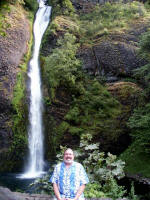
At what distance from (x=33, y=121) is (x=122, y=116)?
543 cm

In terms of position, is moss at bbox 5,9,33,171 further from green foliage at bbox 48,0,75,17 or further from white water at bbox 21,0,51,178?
green foliage at bbox 48,0,75,17

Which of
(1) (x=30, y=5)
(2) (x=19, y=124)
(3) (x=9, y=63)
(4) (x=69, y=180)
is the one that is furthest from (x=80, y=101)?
(1) (x=30, y=5)

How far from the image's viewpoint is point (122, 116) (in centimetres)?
1351

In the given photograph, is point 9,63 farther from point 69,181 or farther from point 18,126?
point 69,181

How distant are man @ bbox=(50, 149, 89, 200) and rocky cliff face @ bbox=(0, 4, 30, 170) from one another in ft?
32.1

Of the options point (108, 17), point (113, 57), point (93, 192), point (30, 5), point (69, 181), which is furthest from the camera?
point (30, 5)

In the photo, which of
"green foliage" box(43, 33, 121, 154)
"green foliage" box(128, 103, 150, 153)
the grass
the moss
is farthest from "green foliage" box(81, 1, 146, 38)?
the grass

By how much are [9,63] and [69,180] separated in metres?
12.6

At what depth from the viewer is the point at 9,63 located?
48.6ft

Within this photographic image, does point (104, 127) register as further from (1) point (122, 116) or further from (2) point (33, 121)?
(2) point (33, 121)

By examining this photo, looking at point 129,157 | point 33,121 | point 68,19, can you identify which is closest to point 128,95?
point 129,157

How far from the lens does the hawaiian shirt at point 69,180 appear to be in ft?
11.5

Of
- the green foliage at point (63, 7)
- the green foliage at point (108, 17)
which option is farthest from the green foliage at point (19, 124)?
the green foliage at point (63, 7)

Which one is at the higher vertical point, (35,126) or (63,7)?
(63,7)
